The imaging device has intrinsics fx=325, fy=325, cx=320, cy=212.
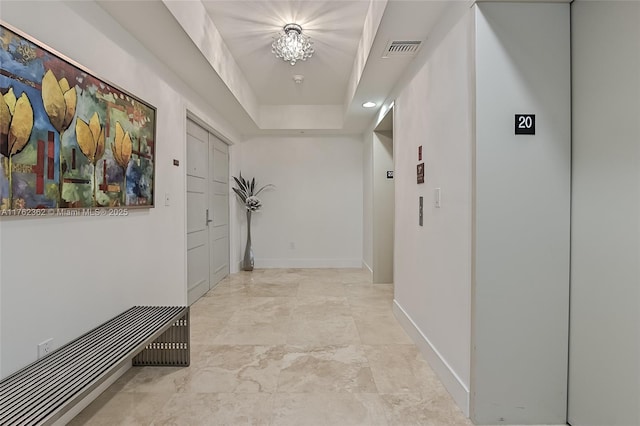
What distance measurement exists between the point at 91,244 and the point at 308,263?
4353 millimetres

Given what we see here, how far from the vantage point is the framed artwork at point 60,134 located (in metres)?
1.46

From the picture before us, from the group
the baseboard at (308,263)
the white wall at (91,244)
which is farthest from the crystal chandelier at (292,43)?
the baseboard at (308,263)

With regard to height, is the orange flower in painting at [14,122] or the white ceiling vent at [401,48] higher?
the white ceiling vent at [401,48]

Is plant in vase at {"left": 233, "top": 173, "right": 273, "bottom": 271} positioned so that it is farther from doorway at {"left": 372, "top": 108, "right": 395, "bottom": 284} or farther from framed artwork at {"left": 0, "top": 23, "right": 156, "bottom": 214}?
framed artwork at {"left": 0, "top": 23, "right": 156, "bottom": 214}

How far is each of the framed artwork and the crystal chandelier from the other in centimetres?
144

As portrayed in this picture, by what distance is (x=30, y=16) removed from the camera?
1.59m

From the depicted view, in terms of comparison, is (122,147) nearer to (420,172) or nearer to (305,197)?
(420,172)

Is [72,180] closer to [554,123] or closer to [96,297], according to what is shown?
[96,297]

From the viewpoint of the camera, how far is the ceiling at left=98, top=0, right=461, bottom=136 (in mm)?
2209

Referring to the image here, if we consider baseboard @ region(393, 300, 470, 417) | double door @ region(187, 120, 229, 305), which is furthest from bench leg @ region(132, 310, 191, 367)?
baseboard @ region(393, 300, 470, 417)

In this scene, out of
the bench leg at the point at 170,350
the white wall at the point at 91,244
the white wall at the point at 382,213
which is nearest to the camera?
the white wall at the point at 91,244

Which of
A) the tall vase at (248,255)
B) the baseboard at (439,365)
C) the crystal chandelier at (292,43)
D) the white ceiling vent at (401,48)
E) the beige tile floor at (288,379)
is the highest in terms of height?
the crystal chandelier at (292,43)

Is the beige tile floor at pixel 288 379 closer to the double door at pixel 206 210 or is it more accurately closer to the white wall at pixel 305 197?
the double door at pixel 206 210

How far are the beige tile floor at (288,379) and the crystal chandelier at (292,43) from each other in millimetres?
2670
